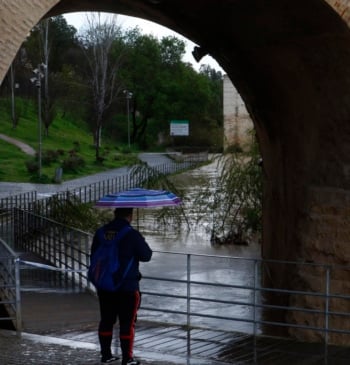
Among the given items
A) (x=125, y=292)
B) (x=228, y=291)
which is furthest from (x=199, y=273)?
(x=125, y=292)

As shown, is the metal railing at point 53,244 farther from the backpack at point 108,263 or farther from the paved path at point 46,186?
the paved path at point 46,186

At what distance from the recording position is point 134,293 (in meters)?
7.11

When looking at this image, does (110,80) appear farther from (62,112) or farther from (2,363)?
(2,363)

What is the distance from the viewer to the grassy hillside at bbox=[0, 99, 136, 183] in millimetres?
40531

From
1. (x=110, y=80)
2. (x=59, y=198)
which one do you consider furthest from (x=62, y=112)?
(x=59, y=198)

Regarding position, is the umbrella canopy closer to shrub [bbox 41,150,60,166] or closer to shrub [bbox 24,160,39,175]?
shrub [bbox 24,160,39,175]

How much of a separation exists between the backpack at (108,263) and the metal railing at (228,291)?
2.19 m

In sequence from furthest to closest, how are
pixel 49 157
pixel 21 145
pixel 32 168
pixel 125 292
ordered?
pixel 21 145
pixel 49 157
pixel 32 168
pixel 125 292

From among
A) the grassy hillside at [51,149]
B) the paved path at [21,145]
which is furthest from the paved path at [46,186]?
the paved path at [21,145]

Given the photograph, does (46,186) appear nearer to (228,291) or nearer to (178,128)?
(228,291)

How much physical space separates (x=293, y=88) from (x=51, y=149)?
42512mm

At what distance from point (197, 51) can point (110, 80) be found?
45306mm

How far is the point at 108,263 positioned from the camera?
6.92m

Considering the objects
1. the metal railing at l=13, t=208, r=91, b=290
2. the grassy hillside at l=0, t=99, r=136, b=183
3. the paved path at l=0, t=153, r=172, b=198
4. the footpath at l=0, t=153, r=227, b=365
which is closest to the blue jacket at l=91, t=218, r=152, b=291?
the footpath at l=0, t=153, r=227, b=365
